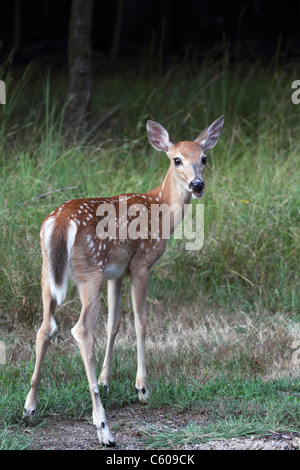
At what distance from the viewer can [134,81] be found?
1118 centimetres

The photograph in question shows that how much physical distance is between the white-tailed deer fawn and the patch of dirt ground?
0.13 meters

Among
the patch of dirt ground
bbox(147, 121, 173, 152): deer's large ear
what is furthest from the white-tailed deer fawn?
the patch of dirt ground

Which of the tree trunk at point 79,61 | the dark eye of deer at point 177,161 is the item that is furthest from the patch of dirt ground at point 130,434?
the tree trunk at point 79,61

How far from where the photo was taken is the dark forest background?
14.0 m

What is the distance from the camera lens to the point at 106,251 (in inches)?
169

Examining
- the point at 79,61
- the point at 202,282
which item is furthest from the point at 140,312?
the point at 79,61

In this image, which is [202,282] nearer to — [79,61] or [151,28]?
[79,61]

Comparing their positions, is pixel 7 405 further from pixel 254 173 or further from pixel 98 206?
pixel 254 173

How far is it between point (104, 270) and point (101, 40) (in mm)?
12551

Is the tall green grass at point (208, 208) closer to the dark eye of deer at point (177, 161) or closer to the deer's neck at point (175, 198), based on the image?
the deer's neck at point (175, 198)

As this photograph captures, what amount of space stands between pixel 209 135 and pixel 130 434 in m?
2.00

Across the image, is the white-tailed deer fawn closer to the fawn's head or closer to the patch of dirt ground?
the fawn's head

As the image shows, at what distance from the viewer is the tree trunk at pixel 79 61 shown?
→ 8367mm
